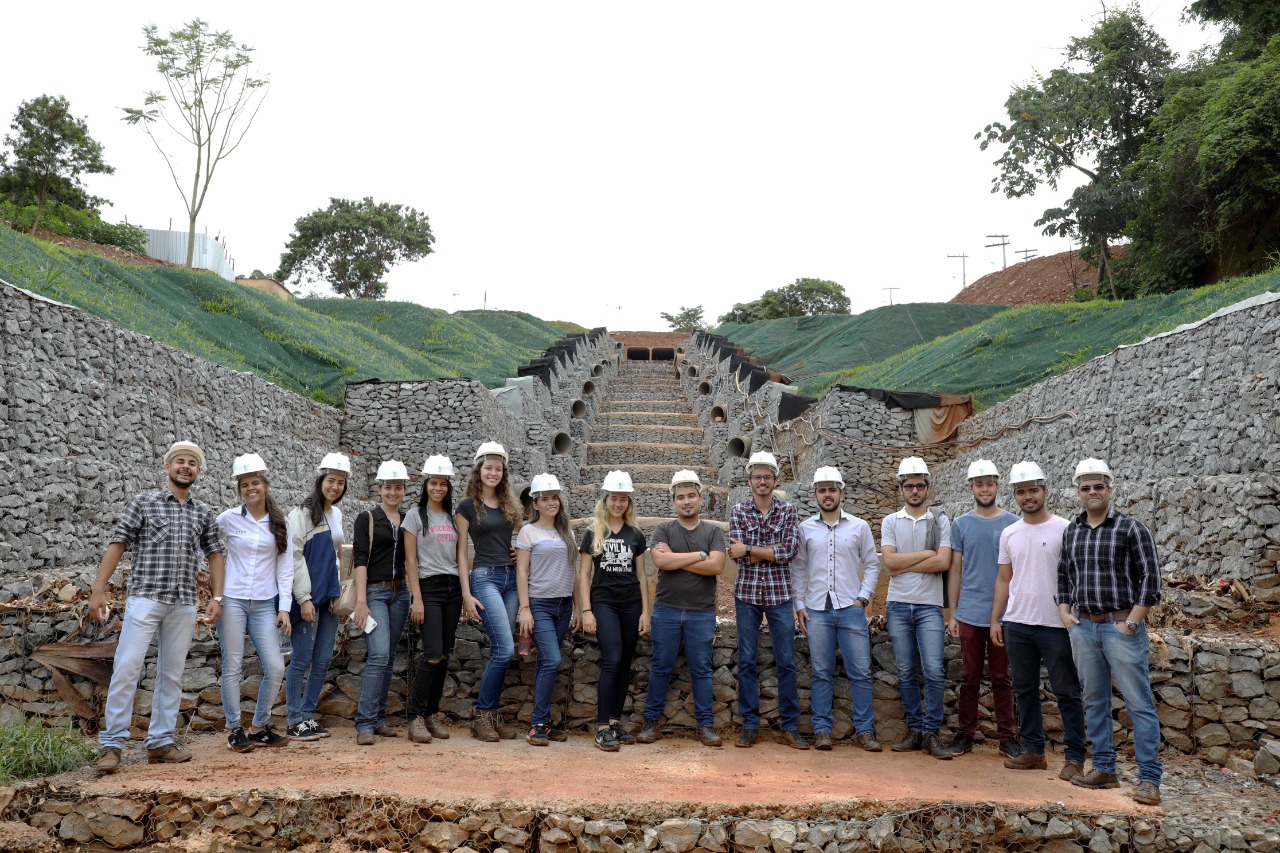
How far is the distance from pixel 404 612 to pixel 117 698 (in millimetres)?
1510

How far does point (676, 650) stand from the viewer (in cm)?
552

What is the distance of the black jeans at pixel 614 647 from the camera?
5.42 meters

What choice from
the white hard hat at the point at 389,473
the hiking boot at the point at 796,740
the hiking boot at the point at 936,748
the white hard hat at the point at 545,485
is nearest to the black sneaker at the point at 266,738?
the white hard hat at the point at 389,473

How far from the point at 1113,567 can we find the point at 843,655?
1597 millimetres

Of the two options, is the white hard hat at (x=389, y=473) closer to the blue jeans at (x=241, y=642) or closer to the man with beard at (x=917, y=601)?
the blue jeans at (x=241, y=642)

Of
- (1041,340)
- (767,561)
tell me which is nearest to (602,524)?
(767,561)

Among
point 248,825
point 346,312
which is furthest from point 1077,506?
point 346,312

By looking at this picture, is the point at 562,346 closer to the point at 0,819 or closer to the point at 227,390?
the point at 227,390

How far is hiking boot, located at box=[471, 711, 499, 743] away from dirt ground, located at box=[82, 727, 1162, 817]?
0.07 meters

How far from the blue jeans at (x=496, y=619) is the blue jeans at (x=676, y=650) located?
85cm

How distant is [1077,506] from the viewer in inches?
410

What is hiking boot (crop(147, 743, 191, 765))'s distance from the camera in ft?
16.3

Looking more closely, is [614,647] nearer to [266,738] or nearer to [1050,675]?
[266,738]

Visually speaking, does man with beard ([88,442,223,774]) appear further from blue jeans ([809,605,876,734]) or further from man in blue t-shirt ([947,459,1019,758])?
man in blue t-shirt ([947,459,1019,758])
